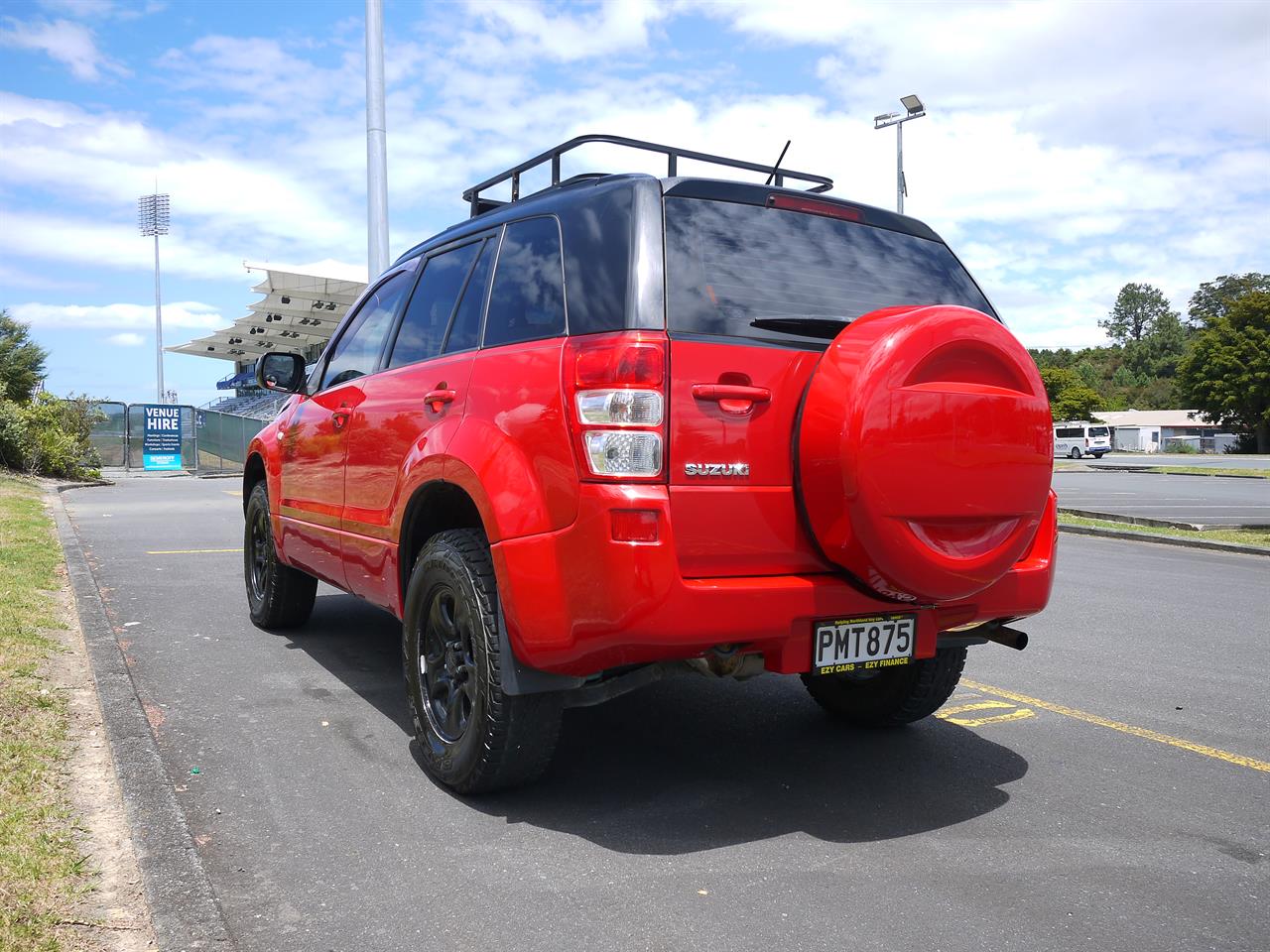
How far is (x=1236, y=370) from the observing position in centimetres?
7069

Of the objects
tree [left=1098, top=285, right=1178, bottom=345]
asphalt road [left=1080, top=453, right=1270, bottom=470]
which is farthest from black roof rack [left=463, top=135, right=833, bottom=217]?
tree [left=1098, top=285, right=1178, bottom=345]

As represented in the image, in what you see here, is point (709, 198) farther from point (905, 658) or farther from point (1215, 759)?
point (1215, 759)

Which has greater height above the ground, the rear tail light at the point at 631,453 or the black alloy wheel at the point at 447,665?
the rear tail light at the point at 631,453

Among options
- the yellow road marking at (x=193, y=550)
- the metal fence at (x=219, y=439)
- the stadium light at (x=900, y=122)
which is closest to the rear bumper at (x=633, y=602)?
the yellow road marking at (x=193, y=550)

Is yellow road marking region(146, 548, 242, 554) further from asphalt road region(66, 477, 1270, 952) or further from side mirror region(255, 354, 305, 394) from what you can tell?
side mirror region(255, 354, 305, 394)

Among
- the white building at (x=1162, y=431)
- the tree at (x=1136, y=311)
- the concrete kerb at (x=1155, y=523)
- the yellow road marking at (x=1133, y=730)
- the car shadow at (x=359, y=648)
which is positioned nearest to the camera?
the yellow road marking at (x=1133, y=730)

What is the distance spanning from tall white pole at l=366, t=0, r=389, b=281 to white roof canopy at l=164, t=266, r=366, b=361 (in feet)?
123

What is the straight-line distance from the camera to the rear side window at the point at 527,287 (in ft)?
11.9

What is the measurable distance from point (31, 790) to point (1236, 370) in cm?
7925

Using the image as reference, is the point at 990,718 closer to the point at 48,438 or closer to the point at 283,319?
the point at 48,438

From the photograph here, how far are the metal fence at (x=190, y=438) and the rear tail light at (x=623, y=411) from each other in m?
29.3

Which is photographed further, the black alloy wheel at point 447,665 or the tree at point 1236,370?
the tree at point 1236,370

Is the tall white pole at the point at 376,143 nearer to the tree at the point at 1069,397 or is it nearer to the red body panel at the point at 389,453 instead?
the red body panel at the point at 389,453

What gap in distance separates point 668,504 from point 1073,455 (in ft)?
223
